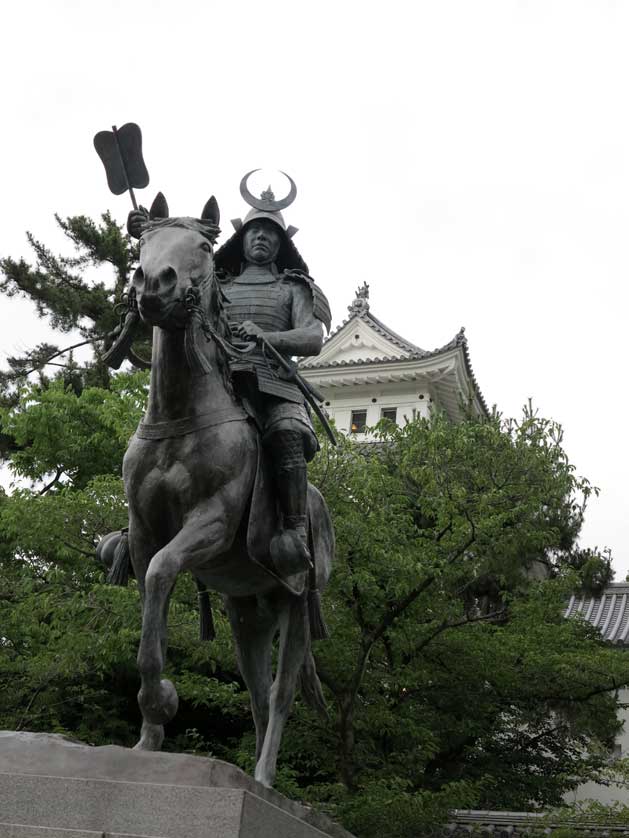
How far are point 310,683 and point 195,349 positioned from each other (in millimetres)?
2259

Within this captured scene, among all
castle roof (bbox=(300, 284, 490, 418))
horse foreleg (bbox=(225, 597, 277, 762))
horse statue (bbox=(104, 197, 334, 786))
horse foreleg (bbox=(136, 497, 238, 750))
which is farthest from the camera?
castle roof (bbox=(300, 284, 490, 418))

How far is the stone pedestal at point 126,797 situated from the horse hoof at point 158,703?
459mm

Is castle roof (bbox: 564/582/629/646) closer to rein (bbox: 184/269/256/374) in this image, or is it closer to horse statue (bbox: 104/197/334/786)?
horse statue (bbox: 104/197/334/786)

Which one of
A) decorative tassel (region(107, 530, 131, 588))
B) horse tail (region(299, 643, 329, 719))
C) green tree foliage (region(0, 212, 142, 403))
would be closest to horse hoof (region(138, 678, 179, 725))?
decorative tassel (region(107, 530, 131, 588))

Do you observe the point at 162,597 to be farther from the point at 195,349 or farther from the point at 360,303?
the point at 360,303

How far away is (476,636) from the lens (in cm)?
1514

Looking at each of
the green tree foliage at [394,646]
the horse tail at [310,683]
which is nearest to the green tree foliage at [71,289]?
the green tree foliage at [394,646]

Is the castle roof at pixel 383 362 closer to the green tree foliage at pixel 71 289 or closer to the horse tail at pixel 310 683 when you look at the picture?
the green tree foliage at pixel 71 289

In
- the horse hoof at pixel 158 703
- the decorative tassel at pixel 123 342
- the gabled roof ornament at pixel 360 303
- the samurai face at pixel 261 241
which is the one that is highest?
the gabled roof ornament at pixel 360 303

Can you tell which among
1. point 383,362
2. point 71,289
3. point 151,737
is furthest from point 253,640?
point 383,362

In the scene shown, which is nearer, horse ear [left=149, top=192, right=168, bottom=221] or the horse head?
the horse head

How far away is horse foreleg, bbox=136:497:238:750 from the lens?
15.9ft

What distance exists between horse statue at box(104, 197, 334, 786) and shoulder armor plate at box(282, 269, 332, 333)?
28.5 inches

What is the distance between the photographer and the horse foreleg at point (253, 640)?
6164mm
